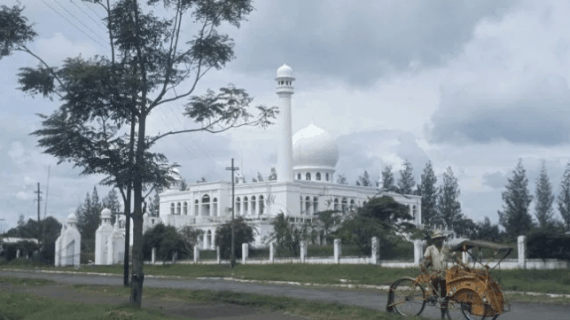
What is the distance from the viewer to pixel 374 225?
3928 centimetres

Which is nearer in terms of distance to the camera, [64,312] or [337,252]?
[64,312]

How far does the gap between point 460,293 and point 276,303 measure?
532 centimetres

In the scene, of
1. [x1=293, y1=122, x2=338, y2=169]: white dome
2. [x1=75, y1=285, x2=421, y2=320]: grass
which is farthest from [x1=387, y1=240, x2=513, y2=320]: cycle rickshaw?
[x1=293, y1=122, x2=338, y2=169]: white dome

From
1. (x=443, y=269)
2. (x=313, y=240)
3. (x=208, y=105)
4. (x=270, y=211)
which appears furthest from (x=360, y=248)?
(x=270, y=211)

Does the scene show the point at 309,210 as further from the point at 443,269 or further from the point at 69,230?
the point at 443,269

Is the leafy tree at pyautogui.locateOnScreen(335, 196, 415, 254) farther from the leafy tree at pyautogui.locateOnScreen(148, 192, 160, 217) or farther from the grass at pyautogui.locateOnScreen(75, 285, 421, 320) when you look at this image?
the leafy tree at pyautogui.locateOnScreen(148, 192, 160, 217)

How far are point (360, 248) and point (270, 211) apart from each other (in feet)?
102

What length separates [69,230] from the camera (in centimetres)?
5397

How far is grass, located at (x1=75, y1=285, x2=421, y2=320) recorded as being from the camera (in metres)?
14.3

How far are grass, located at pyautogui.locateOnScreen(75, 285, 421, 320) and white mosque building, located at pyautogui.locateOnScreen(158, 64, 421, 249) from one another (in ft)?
145

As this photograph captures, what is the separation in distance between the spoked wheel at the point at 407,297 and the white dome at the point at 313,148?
60.3 m

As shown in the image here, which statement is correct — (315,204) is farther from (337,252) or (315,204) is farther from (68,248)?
(337,252)

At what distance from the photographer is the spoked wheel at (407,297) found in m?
13.5

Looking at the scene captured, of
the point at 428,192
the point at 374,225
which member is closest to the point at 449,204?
A: the point at 428,192
